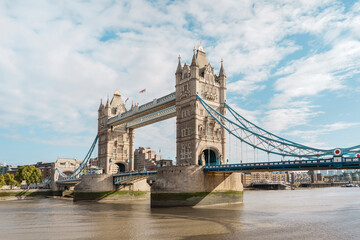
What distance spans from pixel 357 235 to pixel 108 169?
58.5 meters

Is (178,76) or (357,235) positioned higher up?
(178,76)

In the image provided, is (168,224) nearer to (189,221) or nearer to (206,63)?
(189,221)

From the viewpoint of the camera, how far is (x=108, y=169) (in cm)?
7431

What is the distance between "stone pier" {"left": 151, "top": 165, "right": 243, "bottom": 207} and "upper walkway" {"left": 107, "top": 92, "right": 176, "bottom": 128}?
15157mm

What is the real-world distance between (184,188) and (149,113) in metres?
24.5

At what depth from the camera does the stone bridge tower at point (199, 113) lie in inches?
1962

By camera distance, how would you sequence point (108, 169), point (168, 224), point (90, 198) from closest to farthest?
point (168, 224)
point (90, 198)
point (108, 169)

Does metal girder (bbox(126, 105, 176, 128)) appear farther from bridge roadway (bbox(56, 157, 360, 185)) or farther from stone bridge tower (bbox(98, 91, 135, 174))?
bridge roadway (bbox(56, 157, 360, 185))

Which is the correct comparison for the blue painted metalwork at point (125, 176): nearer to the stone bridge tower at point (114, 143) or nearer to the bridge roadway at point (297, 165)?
the stone bridge tower at point (114, 143)

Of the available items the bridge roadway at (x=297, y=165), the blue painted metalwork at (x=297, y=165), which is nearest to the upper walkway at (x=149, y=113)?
the bridge roadway at (x=297, y=165)

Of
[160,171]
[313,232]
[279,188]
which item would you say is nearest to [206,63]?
[160,171]

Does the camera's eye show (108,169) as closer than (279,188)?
Yes

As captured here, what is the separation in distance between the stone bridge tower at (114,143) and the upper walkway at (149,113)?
2022 millimetres

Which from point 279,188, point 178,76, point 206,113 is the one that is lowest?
point 279,188
